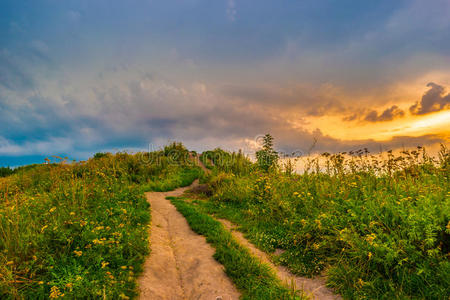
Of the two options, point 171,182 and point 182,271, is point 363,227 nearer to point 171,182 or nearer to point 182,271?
point 182,271

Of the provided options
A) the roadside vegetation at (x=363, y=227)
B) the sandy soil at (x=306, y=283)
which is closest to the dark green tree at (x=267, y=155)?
the roadside vegetation at (x=363, y=227)

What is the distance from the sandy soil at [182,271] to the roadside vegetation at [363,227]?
1.63 metres

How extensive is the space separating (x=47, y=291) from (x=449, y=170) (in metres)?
11.1

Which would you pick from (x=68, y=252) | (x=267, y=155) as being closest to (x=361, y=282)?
(x=68, y=252)

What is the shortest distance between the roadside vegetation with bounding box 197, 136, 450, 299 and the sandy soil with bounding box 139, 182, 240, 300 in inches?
64.3

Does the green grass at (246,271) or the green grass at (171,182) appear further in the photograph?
the green grass at (171,182)

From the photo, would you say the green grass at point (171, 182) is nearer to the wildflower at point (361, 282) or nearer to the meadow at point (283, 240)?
the meadow at point (283, 240)

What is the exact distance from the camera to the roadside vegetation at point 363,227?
402 cm

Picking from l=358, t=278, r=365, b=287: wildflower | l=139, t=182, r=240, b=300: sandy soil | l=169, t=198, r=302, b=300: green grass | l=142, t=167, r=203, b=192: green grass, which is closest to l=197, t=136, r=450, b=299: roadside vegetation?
l=358, t=278, r=365, b=287: wildflower

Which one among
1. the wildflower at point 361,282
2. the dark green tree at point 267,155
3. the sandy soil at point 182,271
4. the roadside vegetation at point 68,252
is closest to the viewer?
the roadside vegetation at point 68,252

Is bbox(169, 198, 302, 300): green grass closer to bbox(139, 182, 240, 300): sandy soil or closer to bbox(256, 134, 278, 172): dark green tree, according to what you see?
bbox(139, 182, 240, 300): sandy soil

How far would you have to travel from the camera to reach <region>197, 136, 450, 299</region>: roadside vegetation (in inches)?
158

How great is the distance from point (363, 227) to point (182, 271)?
4056 mm

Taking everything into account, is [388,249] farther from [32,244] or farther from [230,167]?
[230,167]
